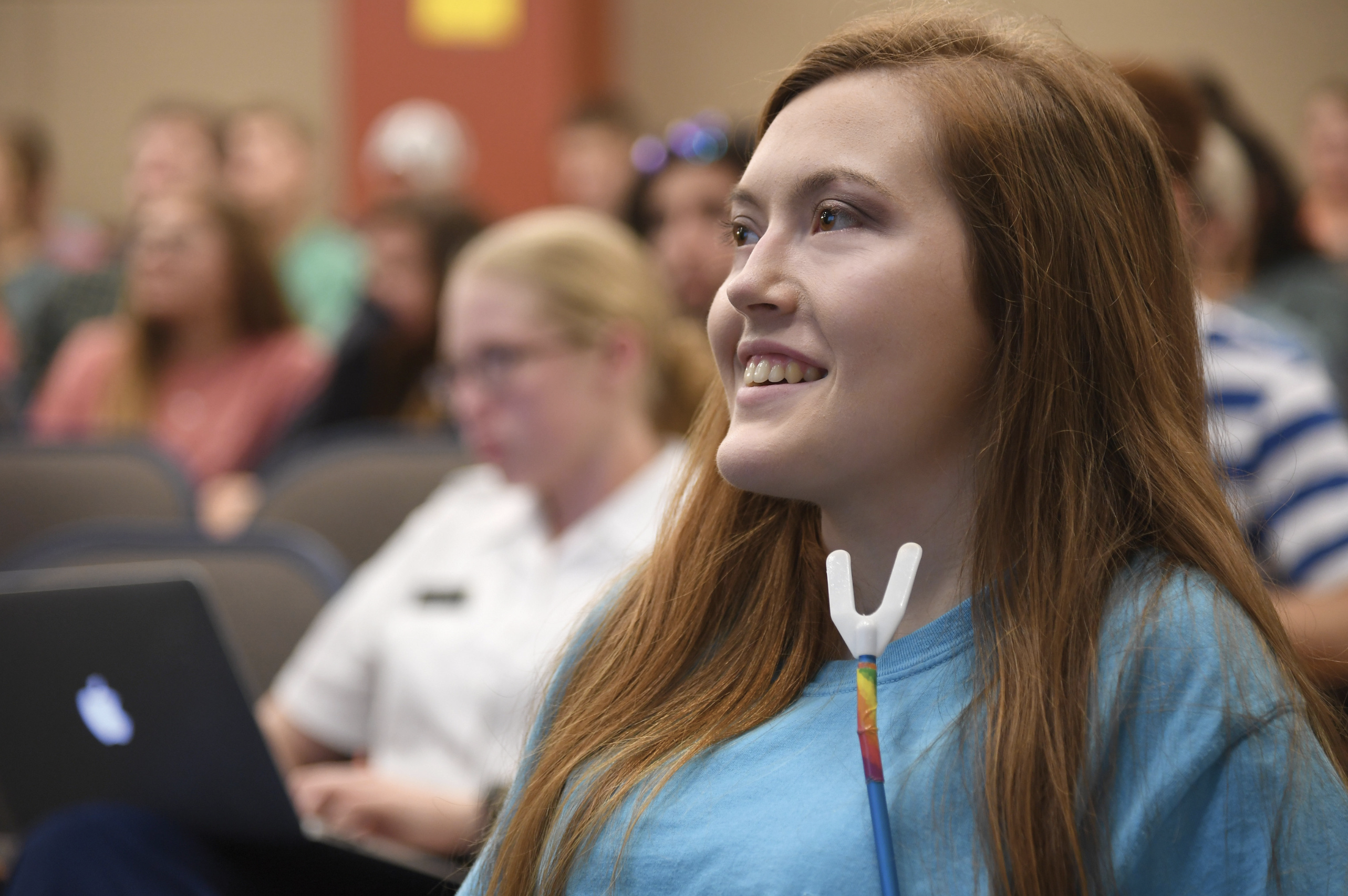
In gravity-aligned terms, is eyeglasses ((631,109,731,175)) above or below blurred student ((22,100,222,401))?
above

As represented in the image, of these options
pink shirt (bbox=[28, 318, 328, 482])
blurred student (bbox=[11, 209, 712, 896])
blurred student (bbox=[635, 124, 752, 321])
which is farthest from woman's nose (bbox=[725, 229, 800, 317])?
pink shirt (bbox=[28, 318, 328, 482])

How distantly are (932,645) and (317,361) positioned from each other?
2759 mm

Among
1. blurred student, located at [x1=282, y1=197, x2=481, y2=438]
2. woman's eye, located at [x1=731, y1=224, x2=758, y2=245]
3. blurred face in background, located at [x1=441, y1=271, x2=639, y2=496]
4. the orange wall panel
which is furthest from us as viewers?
the orange wall panel

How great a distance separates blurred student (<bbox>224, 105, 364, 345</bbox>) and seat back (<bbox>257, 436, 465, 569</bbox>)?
2025mm

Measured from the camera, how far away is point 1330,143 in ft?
13.1

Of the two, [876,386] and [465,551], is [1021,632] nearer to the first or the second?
[876,386]

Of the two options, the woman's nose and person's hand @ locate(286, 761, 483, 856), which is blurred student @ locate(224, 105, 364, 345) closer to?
person's hand @ locate(286, 761, 483, 856)

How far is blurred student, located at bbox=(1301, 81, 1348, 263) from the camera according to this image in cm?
396

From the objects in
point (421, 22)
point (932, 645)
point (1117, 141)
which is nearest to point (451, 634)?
point (932, 645)

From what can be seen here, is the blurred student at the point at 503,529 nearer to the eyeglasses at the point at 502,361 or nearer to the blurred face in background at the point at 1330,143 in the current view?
the eyeglasses at the point at 502,361

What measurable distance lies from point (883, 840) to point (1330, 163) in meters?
3.89

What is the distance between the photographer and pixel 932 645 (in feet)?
2.92

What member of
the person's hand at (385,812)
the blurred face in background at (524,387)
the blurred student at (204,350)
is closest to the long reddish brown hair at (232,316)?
the blurred student at (204,350)

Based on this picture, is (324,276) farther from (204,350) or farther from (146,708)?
(146,708)
